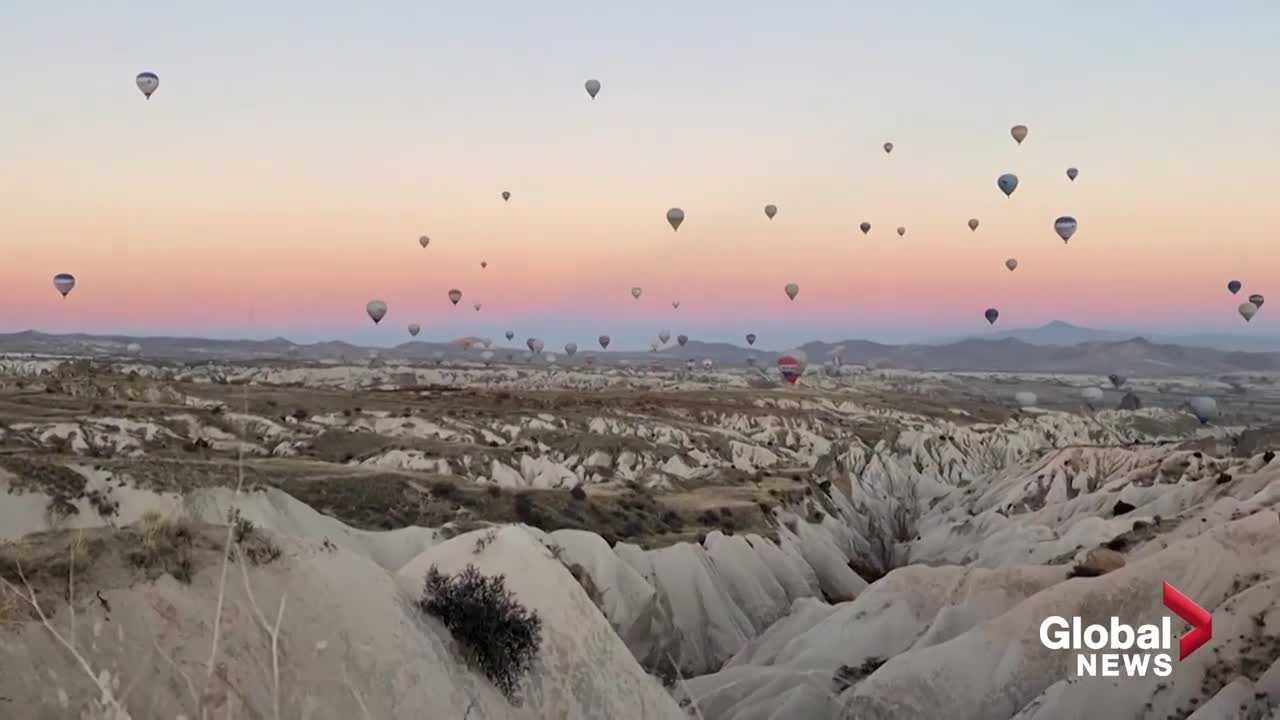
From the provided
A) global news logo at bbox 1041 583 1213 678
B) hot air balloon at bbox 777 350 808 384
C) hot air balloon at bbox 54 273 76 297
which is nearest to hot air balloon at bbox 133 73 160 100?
hot air balloon at bbox 54 273 76 297

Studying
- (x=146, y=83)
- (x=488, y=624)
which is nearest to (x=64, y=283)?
(x=146, y=83)

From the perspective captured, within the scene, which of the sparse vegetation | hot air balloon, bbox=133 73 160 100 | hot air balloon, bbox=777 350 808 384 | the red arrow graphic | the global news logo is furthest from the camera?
hot air balloon, bbox=777 350 808 384

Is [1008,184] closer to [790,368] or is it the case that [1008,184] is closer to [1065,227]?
[1065,227]

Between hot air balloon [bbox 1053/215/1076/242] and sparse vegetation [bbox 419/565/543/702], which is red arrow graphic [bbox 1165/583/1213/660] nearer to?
sparse vegetation [bbox 419/565/543/702]

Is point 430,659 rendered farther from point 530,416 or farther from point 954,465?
point 954,465

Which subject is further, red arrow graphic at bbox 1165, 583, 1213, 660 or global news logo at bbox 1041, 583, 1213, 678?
global news logo at bbox 1041, 583, 1213, 678
